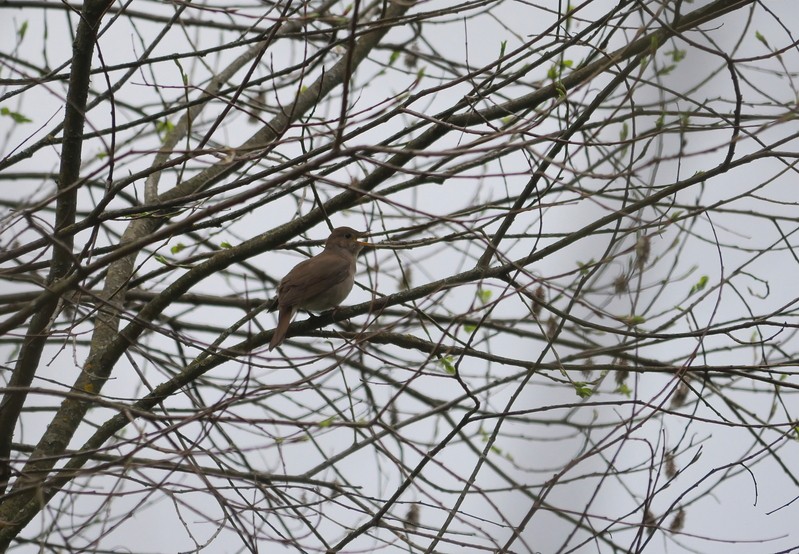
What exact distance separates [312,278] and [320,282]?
7cm

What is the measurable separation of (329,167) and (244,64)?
2.22 m

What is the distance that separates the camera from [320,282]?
580 cm

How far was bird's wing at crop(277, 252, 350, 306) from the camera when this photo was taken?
220 inches

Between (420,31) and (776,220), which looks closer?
(776,220)

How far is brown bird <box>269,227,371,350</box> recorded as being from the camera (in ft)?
18.3

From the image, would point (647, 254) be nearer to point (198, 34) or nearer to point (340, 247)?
point (340, 247)

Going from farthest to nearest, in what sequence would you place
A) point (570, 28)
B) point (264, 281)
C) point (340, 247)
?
1. point (264, 281)
2. point (340, 247)
3. point (570, 28)

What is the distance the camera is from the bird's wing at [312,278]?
5.58 meters

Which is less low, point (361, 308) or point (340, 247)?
point (340, 247)

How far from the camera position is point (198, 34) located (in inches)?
274

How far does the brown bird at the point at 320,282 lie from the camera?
557cm

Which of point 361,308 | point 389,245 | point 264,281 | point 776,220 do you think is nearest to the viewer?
point 389,245

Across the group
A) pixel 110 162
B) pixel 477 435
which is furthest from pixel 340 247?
pixel 110 162

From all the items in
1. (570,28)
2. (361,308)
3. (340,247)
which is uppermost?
(570,28)
